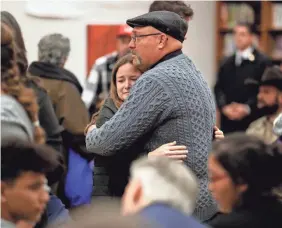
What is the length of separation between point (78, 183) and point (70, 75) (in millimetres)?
620

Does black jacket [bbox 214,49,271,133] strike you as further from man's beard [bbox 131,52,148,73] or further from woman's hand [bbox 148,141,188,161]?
woman's hand [bbox 148,141,188,161]

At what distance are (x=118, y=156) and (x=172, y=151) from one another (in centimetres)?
29

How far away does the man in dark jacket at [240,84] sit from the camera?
668 centimetres

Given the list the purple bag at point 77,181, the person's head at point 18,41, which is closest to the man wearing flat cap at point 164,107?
the person's head at point 18,41

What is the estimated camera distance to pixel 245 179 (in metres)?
2.56

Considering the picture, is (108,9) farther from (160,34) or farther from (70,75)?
(160,34)

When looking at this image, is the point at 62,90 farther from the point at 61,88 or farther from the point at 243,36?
the point at 243,36

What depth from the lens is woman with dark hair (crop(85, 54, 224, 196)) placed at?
10.8 feet

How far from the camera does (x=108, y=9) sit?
24.6 feet

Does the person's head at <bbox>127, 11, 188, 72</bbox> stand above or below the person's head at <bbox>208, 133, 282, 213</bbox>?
above

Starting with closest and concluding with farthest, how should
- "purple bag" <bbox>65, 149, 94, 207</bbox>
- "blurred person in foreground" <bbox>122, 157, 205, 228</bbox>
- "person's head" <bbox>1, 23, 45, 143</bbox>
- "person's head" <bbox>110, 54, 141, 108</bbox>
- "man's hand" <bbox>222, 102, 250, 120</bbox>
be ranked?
1. "blurred person in foreground" <bbox>122, 157, 205, 228</bbox>
2. "person's head" <bbox>1, 23, 45, 143</bbox>
3. "person's head" <bbox>110, 54, 141, 108</bbox>
4. "purple bag" <bbox>65, 149, 94, 207</bbox>
5. "man's hand" <bbox>222, 102, 250, 120</bbox>

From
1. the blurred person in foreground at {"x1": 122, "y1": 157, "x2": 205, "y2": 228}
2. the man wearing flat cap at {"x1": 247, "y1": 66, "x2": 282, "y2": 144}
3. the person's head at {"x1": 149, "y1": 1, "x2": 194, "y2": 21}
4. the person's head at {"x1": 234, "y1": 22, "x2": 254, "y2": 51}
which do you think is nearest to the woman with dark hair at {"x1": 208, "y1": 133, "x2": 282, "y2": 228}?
the blurred person in foreground at {"x1": 122, "y1": 157, "x2": 205, "y2": 228}

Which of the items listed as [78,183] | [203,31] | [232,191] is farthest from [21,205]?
[203,31]

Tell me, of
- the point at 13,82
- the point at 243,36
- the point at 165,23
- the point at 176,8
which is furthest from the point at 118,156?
the point at 243,36
